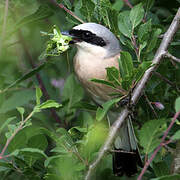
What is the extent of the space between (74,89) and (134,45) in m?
0.95

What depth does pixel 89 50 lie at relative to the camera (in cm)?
312

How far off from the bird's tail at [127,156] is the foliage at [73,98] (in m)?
0.13

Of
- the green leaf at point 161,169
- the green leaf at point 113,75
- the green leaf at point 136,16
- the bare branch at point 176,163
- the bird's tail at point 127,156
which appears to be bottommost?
the bird's tail at point 127,156

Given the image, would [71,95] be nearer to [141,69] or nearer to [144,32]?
[144,32]

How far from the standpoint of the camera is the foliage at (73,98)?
6.23 feet

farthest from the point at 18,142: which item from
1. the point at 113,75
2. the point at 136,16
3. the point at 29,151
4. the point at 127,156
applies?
the point at 127,156

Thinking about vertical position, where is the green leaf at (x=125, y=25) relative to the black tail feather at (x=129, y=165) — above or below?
above

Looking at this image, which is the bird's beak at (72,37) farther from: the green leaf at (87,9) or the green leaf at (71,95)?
the green leaf at (71,95)

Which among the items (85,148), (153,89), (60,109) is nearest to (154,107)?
(153,89)

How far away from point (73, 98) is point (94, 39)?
19.8 inches

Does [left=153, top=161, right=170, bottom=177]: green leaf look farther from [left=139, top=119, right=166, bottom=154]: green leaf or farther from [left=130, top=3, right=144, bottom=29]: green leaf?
[left=130, top=3, right=144, bottom=29]: green leaf

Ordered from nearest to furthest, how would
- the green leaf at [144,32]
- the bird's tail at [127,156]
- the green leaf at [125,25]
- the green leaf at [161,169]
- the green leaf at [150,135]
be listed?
the green leaf at [150,135] → the green leaf at [161,169] → the green leaf at [144,32] → the green leaf at [125,25] → the bird's tail at [127,156]

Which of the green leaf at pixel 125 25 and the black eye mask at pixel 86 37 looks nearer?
the green leaf at pixel 125 25

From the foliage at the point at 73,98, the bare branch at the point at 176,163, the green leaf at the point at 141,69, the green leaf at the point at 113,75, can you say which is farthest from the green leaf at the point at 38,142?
the bare branch at the point at 176,163
